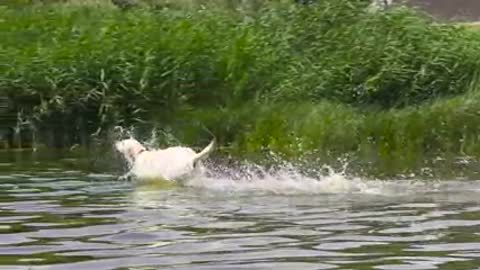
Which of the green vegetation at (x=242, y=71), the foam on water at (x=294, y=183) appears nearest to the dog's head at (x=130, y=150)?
the foam on water at (x=294, y=183)

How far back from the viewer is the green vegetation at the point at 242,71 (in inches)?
688

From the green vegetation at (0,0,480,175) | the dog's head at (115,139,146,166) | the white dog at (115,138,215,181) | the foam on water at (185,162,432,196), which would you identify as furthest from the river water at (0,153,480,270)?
the green vegetation at (0,0,480,175)

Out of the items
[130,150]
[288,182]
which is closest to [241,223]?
[288,182]

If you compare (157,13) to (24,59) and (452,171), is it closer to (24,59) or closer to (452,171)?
(24,59)

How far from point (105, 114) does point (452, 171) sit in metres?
6.04

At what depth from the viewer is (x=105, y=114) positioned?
17.8 m

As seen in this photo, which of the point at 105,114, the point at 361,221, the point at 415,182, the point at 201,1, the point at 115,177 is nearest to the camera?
the point at 361,221

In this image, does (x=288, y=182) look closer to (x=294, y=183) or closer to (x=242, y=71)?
(x=294, y=183)

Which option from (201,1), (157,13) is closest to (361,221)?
(157,13)

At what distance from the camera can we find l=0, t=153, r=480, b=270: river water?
24.0 ft

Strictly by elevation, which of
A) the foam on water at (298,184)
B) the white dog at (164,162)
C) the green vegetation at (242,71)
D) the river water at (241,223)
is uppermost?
the green vegetation at (242,71)

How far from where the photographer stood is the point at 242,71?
18.1m

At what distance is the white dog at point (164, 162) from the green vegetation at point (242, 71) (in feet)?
10.4

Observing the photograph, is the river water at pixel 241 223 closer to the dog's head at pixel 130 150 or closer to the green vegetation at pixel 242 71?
the dog's head at pixel 130 150
